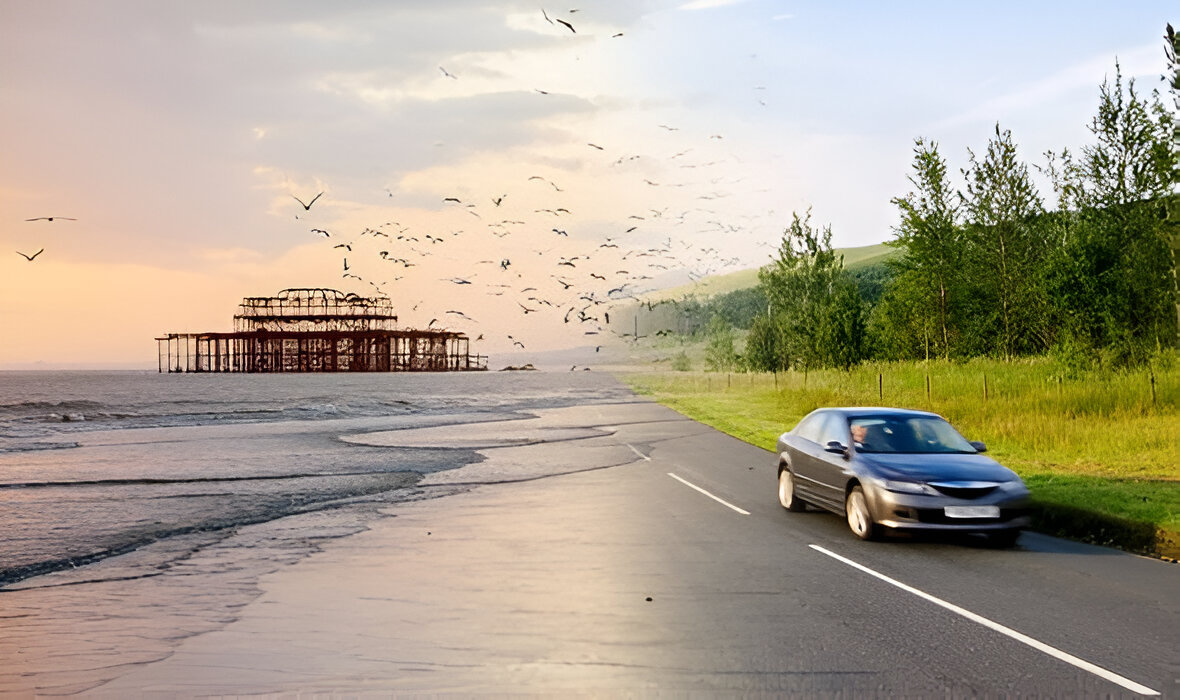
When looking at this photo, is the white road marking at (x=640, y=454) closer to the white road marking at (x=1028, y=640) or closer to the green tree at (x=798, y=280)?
the white road marking at (x=1028, y=640)

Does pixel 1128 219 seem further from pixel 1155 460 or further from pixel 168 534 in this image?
pixel 168 534

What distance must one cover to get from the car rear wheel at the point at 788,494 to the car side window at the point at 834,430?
2.84ft

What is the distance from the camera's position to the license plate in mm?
11484

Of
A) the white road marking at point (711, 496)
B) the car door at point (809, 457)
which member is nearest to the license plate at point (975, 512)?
the car door at point (809, 457)

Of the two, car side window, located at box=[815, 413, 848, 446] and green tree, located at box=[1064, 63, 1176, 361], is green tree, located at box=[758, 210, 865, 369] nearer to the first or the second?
green tree, located at box=[1064, 63, 1176, 361]

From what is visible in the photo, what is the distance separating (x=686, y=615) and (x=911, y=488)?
4764 mm

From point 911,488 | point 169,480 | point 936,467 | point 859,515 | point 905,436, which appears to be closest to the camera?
point 911,488

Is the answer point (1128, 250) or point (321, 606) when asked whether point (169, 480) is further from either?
point (1128, 250)

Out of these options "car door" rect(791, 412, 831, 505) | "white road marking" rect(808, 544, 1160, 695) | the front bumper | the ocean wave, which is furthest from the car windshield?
the ocean wave

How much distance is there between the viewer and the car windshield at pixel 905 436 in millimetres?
13266

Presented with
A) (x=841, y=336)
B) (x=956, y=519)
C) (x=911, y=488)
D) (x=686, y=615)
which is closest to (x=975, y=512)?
(x=956, y=519)

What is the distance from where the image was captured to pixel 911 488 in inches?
464

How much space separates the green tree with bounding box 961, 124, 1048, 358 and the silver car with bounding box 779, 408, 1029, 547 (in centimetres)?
4141

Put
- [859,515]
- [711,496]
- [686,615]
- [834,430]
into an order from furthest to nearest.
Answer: [711,496] → [834,430] → [859,515] → [686,615]
